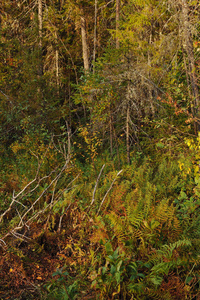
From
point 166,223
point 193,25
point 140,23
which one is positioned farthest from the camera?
point 140,23

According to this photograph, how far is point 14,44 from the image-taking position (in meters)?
9.59

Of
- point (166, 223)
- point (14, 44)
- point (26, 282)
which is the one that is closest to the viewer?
point (26, 282)

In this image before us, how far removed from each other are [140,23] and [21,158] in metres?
5.13

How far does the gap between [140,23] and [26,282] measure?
729cm

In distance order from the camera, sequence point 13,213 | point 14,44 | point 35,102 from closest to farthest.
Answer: point 13,213
point 35,102
point 14,44

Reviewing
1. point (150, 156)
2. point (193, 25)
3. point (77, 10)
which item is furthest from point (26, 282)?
point (77, 10)

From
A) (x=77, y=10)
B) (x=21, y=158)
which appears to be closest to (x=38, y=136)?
(x=21, y=158)

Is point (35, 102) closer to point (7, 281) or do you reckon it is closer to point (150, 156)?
point (150, 156)

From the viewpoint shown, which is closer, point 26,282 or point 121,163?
point 26,282

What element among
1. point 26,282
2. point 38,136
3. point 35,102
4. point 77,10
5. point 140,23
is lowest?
point 26,282

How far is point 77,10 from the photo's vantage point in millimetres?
10156

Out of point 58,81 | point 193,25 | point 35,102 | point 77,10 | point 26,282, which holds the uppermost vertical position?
point 77,10

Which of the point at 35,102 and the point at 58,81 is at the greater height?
the point at 58,81

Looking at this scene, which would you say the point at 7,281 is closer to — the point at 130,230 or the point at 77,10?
the point at 130,230
